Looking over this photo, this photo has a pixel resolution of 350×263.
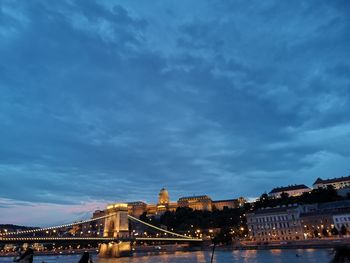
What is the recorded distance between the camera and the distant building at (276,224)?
229 feet

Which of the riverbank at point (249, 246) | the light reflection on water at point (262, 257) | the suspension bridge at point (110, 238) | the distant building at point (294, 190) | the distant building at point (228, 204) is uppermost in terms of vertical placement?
the distant building at point (228, 204)

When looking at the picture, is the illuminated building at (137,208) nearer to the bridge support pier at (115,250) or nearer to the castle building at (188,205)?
the castle building at (188,205)

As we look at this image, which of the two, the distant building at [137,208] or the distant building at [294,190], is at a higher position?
the distant building at [137,208]

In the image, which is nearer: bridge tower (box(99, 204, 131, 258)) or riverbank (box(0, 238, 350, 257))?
riverbank (box(0, 238, 350, 257))

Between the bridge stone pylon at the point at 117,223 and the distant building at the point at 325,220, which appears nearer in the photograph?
the distant building at the point at 325,220

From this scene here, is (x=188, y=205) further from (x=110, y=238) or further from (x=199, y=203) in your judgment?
(x=110, y=238)

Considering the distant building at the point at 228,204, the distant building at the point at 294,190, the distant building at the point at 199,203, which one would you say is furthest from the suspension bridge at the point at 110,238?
the distant building at the point at 228,204

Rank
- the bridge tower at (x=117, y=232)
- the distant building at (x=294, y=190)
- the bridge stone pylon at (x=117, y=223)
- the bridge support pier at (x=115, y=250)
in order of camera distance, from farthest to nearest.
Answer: the distant building at (x=294, y=190) < the bridge stone pylon at (x=117, y=223) < the bridge tower at (x=117, y=232) < the bridge support pier at (x=115, y=250)

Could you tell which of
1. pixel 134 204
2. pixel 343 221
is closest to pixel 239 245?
pixel 343 221

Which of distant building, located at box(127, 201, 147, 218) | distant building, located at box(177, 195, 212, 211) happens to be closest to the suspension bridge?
distant building, located at box(177, 195, 212, 211)

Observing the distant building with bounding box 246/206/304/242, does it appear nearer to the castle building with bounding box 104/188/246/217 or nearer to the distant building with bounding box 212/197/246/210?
the castle building with bounding box 104/188/246/217

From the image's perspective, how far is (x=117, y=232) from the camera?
240 feet

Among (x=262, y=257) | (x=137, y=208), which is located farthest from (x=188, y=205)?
(x=262, y=257)

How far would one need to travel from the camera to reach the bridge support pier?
216 ft
